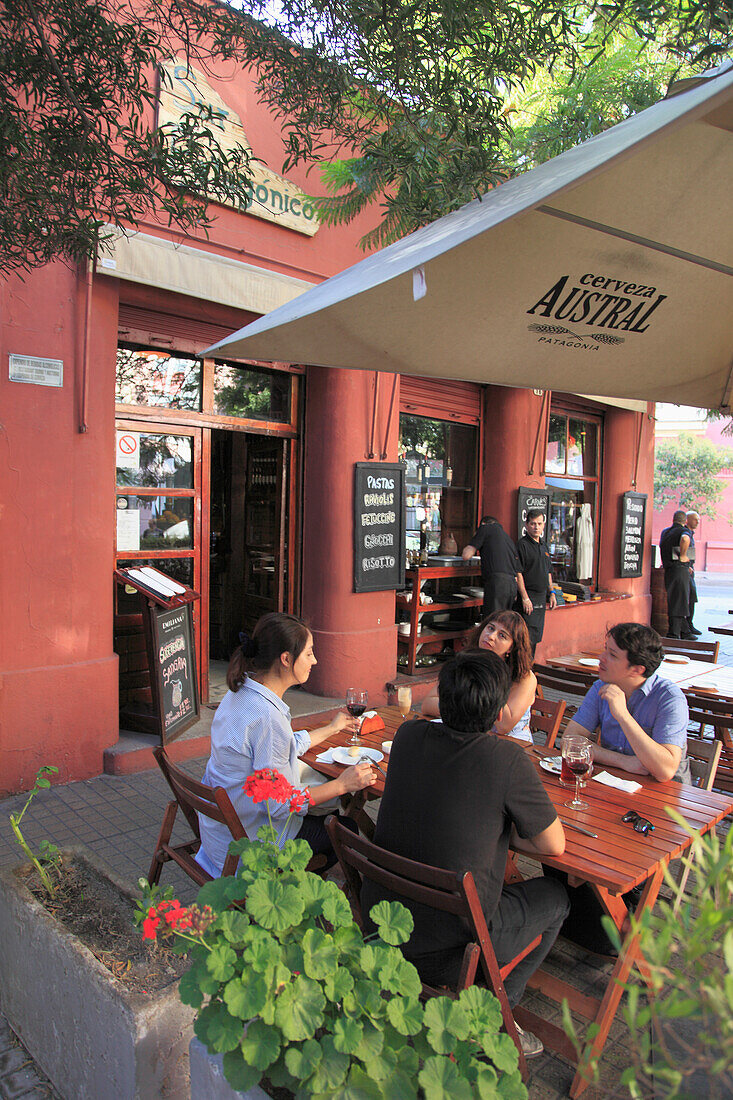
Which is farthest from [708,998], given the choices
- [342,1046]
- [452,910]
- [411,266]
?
[411,266]

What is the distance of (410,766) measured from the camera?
219 centimetres

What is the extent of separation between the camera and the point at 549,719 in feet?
12.1

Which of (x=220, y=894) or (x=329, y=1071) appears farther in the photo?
(x=220, y=894)

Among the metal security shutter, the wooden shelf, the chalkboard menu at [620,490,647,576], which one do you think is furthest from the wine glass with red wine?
the chalkboard menu at [620,490,647,576]

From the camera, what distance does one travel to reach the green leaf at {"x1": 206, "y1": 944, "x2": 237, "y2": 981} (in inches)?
51.4

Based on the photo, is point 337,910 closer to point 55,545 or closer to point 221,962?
point 221,962

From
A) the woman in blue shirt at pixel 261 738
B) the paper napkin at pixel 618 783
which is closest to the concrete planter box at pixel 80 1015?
the woman in blue shirt at pixel 261 738

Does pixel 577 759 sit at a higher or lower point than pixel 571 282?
lower

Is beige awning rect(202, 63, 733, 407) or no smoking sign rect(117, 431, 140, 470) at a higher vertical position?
beige awning rect(202, 63, 733, 407)

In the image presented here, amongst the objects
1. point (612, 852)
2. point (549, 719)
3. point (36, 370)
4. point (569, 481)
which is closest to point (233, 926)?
point (612, 852)

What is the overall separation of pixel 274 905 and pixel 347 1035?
0.87 feet

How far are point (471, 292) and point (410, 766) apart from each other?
5.15ft

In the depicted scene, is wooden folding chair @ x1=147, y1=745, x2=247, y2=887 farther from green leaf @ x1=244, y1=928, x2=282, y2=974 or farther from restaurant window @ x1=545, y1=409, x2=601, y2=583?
restaurant window @ x1=545, y1=409, x2=601, y2=583

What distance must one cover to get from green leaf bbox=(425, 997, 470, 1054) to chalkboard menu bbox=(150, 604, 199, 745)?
3.98 meters
